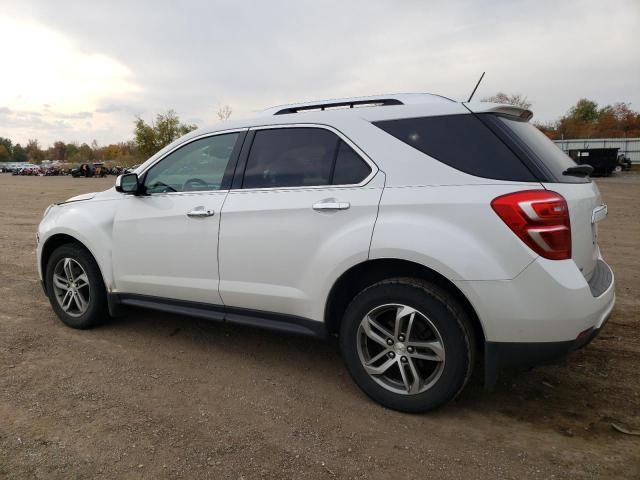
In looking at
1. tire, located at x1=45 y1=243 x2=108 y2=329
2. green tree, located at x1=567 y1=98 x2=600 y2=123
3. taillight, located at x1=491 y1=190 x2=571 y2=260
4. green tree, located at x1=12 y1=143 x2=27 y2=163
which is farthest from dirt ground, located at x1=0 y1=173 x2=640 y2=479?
green tree, located at x1=12 y1=143 x2=27 y2=163

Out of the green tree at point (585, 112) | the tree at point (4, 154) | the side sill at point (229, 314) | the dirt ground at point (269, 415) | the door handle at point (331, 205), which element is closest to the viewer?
the dirt ground at point (269, 415)

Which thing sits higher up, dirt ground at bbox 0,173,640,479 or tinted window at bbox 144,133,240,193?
tinted window at bbox 144,133,240,193

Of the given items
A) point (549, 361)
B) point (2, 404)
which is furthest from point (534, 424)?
point (2, 404)

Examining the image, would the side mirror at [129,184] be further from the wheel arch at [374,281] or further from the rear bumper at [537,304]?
the rear bumper at [537,304]

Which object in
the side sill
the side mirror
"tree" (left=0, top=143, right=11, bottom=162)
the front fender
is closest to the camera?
the side sill

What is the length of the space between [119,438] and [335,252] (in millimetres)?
1642

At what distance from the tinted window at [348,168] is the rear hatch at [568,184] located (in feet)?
2.58

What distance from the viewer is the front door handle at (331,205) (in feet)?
9.59

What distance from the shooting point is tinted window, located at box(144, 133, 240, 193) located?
11.9 ft

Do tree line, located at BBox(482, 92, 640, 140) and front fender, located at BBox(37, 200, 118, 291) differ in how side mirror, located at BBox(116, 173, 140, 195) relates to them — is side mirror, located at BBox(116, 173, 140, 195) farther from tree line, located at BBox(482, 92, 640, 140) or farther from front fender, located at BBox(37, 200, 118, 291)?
tree line, located at BBox(482, 92, 640, 140)

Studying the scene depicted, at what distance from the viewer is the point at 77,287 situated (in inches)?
169

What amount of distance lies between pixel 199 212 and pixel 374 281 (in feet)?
4.64

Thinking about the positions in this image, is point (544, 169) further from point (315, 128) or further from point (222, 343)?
point (222, 343)

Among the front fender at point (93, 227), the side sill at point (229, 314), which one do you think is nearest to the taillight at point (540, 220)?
the side sill at point (229, 314)
